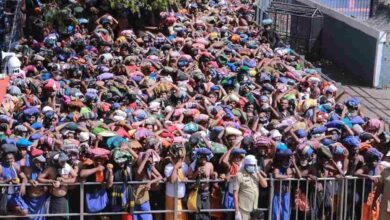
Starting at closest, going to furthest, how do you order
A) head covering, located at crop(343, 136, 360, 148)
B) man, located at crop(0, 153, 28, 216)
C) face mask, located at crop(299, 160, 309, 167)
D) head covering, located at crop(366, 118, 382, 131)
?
1. man, located at crop(0, 153, 28, 216)
2. face mask, located at crop(299, 160, 309, 167)
3. head covering, located at crop(343, 136, 360, 148)
4. head covering, located at crop(366, 118, 382, 131)

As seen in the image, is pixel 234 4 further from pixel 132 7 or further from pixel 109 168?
pixel 109 168

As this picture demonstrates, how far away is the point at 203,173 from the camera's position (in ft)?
→ 33.1

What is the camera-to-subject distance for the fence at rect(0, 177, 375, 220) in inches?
407

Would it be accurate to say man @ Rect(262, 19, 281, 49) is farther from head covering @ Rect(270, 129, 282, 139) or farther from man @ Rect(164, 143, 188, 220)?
man @ Rect(164, 143, 188, 220)

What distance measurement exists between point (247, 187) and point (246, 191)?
0.06 metres

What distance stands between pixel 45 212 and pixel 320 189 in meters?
3.48

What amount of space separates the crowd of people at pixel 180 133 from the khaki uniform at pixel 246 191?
0.02 metres

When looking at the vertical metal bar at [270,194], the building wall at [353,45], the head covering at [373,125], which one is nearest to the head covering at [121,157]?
the vertical metal bar at [270,194]

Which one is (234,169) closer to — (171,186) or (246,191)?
(246,191)

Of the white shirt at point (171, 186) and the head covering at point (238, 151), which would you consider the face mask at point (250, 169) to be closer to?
the head covering at point (238, 151)

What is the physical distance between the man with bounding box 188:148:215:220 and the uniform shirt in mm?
350

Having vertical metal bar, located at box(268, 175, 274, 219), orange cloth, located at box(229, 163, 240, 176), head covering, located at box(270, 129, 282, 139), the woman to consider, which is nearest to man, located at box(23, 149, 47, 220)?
orange cloth, located at box(229, 163, 240, 176)

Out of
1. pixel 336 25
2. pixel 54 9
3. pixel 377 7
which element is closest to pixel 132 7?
pixel 54 9

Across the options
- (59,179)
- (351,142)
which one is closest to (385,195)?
A: (351,142)
